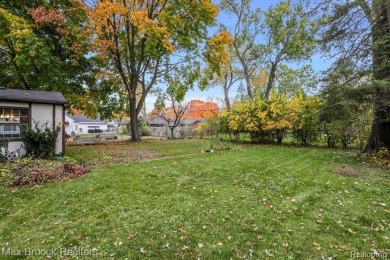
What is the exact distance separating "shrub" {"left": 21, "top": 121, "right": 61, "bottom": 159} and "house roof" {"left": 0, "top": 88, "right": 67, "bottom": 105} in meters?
0.94

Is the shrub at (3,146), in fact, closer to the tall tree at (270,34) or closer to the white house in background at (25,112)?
the white house in background at (25,112)

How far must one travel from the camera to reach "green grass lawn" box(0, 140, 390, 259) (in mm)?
3219

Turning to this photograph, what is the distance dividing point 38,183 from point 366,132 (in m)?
11.0

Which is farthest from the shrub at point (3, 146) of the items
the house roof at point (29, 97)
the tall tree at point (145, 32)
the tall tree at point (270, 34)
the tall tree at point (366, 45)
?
the tall tree at point (270, 34)

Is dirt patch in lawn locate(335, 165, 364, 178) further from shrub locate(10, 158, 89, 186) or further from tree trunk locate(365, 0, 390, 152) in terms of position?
shrub locate(10, 158, 89, 186)

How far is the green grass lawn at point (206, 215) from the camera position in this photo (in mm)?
3219

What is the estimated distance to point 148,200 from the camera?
4750mm

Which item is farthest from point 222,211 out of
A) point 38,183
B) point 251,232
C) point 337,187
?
point 38,183

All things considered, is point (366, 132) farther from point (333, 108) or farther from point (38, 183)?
point (38, 183)

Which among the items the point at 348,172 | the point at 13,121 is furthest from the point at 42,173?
the point at 348,172

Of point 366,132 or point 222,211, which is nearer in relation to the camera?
point 222,211

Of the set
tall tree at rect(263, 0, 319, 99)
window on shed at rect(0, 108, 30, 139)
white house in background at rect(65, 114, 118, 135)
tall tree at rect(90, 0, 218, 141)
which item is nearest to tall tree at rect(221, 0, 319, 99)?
tall tree at rect(263, 0, 319, 99)

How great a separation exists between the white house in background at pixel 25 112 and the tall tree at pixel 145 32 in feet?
19.7

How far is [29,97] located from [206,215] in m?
8.69
